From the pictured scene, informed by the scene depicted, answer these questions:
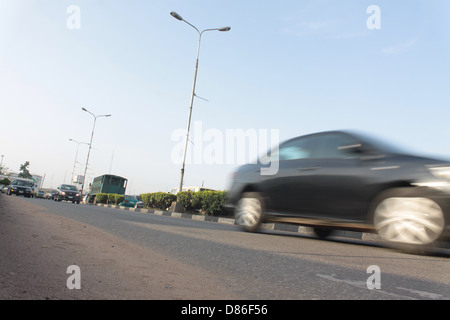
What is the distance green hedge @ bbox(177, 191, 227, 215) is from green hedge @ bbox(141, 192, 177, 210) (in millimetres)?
2506

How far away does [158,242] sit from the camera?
15.3 ft

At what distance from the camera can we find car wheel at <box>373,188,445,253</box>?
4.63 metres

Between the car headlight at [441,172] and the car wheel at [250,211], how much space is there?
2.97 meters

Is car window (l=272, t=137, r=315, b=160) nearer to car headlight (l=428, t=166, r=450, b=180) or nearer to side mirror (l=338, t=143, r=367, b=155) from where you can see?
side mirror (l=338, t=143, r=367, b=155)

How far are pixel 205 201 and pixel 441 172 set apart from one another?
13085 mm

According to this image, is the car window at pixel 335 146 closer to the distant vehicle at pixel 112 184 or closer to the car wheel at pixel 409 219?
the car wheel at pixel 409 219

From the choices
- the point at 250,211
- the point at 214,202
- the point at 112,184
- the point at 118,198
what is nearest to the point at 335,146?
the point at 250,211

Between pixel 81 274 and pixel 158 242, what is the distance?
80.2 inches

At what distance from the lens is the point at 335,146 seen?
586cm

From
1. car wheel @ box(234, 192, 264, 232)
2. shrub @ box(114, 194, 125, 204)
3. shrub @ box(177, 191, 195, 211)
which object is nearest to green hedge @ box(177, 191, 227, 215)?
shrub @ box(177, 191, 195, 211)
